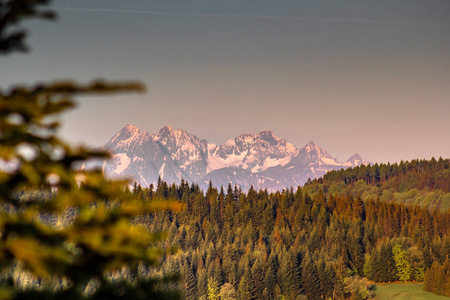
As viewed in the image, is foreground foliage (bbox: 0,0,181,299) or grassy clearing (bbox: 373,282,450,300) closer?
foreground foliage (bbox: 0,0,181,299)

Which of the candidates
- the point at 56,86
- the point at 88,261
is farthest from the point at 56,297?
the point at 56,86

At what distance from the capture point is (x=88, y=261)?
657cm

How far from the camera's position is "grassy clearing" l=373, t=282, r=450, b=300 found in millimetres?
169875

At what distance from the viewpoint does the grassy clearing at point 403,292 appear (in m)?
170

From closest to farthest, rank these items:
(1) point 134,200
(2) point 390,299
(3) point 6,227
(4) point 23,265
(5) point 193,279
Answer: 1. (4) point 23,265
2. (3) point 6,227
3. (1) point 134,200
4. (2) point 390,299
5. (5) point 193,279

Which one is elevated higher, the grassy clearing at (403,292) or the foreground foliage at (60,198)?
the foreground foliage at (60,198)

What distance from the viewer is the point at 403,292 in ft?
586

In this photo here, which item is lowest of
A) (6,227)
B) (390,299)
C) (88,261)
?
(390,299)

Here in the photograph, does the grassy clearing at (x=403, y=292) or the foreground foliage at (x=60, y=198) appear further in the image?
the grassy clearing at (x=403, y=292)

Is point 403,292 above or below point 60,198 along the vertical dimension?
below

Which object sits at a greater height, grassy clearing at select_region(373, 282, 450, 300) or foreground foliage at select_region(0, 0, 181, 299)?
foreground foliage at select_region(0, 0, 181, 299)

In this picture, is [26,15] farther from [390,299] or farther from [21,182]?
[390,299]

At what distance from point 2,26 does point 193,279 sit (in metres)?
189

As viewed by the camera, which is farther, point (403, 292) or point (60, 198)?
point (403, 292)
